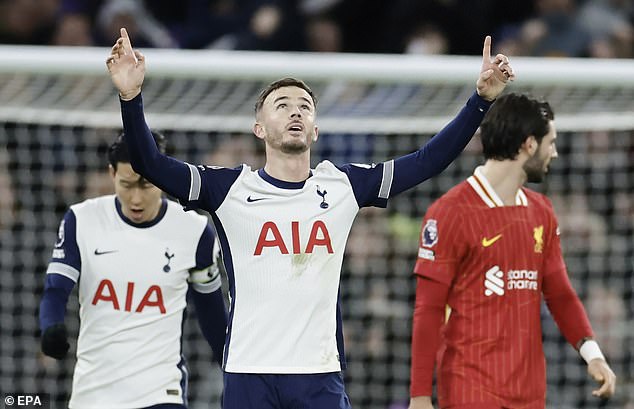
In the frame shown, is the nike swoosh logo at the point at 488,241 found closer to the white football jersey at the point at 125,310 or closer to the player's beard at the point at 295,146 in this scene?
the player's beard at the point at 295,146

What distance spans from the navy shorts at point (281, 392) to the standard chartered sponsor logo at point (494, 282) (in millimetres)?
980

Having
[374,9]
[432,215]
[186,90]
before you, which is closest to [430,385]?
[432,215]

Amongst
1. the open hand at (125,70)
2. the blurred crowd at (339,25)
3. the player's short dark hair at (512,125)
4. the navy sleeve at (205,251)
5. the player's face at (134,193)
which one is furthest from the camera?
the blurred crowd at (339,25)

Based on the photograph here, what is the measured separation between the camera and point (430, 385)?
17.3 feet

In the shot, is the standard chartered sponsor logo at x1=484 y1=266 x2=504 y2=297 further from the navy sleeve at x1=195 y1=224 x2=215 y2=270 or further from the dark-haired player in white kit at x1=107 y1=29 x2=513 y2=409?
the navy sleeve at x1=195 y1=224 x2=215 y2=270

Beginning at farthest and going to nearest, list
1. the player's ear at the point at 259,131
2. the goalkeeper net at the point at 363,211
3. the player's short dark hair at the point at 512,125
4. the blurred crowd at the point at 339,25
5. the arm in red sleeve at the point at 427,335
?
the blurred crowd at the point at 339,25 → the goalkeeper net at the point at 363,211 → the player's short dark hair at the point at 512,125 → the arm in red sleeve at the point at 427,335 → the player's ear at the point at 259,131

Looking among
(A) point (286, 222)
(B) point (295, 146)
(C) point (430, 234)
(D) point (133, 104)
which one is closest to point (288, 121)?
(B) point (295, 146)

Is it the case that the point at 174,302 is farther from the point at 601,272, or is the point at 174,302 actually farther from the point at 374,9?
the point at 374,9

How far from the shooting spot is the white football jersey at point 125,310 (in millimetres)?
5566

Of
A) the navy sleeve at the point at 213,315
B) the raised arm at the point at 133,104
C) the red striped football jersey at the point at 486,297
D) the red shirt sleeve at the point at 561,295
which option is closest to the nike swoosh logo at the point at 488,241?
the red striped football jersey at the point at 486,297

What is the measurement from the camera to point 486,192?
5.46 meters

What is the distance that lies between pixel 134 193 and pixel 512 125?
164 cm

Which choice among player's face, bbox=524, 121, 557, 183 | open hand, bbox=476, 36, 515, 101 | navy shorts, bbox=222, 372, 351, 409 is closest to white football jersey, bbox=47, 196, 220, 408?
navy shorts, bbox=222, 372, 351, 409

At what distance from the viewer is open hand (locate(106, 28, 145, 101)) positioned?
14.5 ft
